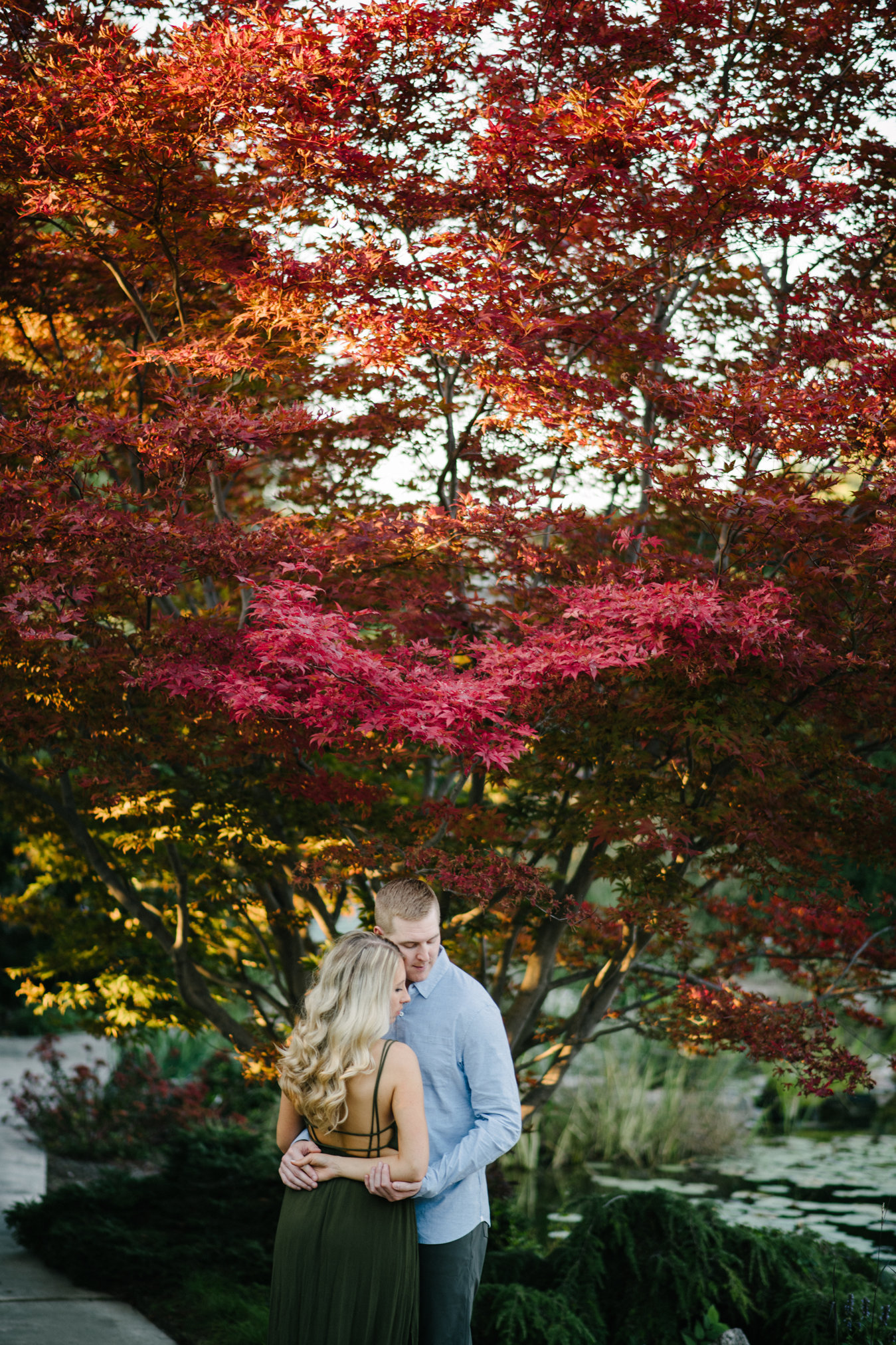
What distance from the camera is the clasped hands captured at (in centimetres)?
231

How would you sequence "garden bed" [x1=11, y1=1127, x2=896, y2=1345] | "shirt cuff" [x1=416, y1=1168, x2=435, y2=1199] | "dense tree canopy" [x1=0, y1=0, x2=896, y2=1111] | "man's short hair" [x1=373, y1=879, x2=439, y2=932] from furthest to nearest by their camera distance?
"garden bed" [x1=11, y1=1127, x2=896, y2=1345]
"dense tree canopy" [x1=0, y1=0, x2=896, y2=1111]
"man's short hair" [x1=373, y1=879, x2=439, y2=932]
"shirt cuff" [x1=416, y1=1168, x2=435, y2=1199]

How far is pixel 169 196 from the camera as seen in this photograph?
3.90m

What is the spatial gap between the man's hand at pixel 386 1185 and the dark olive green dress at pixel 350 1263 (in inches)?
1.5

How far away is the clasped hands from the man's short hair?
51 cm

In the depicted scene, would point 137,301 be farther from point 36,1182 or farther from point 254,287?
point 36,1182

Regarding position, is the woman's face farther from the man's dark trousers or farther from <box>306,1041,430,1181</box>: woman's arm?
the man's dark trousers

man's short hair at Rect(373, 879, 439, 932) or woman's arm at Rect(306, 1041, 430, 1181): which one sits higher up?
man's short hair at Rect(373, 879, 439, 932)

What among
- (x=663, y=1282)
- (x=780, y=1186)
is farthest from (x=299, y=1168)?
(x=780, y=1186)

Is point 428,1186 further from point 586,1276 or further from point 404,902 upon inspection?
point 586,1276

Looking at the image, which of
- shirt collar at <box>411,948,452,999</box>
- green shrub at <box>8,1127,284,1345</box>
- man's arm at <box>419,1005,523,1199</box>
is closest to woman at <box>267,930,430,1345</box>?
man's arm at <box>419,1005,523,1199</box>

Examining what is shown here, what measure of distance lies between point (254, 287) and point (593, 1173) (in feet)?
21.4

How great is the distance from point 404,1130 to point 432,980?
1.34ft

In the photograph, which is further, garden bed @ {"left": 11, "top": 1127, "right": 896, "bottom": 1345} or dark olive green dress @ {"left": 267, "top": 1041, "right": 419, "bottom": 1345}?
garden bed @ {"left": 11, "top": 1127, "right": 896, "bottom": 1345}

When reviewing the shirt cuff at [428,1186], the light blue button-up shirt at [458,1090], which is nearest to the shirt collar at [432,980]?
the light blue button-up shirt at [458,1090]
